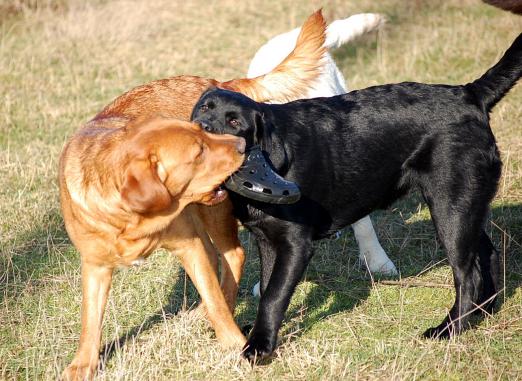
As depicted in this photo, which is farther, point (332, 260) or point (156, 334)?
point (332, 260)

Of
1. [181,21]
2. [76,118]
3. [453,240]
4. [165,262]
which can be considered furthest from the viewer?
[181,21]

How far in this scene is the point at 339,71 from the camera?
255 inches

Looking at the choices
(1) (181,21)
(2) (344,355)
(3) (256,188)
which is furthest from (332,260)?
(1) (181,21)

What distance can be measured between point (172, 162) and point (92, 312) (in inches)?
39.1

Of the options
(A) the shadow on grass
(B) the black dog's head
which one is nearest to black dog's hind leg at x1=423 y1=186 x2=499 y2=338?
(B) the black dog's head

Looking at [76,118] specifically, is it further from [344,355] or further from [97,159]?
[344,355]

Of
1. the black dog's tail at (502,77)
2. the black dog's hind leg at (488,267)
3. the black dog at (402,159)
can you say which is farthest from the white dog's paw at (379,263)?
the black dog's tail at (502,77)

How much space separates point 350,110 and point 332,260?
1473 millimetres

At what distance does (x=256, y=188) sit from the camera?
13.5 feet

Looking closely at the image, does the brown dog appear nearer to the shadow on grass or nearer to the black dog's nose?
the black dog's nose

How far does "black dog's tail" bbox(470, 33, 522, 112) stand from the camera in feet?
15.7

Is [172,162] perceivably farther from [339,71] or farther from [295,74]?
[339,71]

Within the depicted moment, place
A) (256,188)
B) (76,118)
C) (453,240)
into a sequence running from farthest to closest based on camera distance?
(76,118), (453,240), (256,188)

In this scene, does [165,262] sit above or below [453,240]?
below
